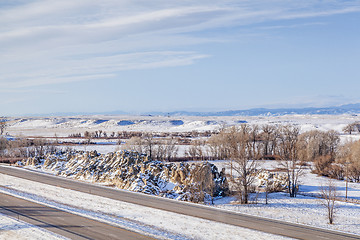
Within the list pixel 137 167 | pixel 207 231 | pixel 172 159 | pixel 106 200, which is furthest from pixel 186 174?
pixel 172 159

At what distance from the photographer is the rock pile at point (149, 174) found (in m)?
41.8

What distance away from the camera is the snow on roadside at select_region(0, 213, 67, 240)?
23.8 meters

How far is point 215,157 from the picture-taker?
84375 mm

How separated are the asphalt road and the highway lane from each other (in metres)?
7.60

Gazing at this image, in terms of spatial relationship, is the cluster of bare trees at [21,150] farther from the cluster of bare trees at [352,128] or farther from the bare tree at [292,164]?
the cluster of bare trees at [352,128]

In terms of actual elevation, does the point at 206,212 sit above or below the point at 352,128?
below

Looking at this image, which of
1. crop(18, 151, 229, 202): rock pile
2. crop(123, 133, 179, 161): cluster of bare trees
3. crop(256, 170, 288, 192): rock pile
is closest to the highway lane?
crop(18, 151, 229, 202): rock pile

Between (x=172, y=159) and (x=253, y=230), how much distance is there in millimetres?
52971

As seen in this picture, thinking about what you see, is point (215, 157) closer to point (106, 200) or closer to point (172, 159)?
point (172, 159)

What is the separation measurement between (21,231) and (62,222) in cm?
315

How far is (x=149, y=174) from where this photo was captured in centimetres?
4566

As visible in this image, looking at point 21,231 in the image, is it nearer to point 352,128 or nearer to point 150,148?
point 150,148

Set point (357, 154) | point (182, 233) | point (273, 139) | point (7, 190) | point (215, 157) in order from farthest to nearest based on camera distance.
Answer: point (273, 139) → point (215, 157) → point (357, 154) → point (7, 190) → point (182, 233)

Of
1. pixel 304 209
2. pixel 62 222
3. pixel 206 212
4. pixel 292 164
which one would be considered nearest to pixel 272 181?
pixel 304 209
